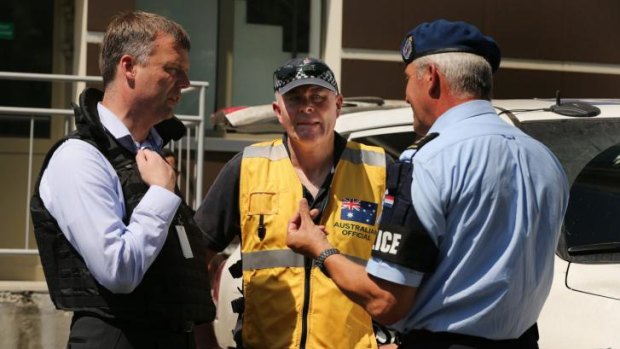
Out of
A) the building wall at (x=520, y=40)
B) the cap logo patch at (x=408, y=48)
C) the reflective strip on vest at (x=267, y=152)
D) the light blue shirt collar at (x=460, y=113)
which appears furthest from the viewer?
the building wall at (x=520, y=40)

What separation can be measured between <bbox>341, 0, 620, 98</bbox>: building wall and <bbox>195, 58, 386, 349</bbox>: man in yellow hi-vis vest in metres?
5.57

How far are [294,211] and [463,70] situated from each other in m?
1.02

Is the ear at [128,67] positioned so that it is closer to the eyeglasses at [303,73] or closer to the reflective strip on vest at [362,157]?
the eyeglasses at [303,73]

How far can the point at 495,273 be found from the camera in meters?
2.84

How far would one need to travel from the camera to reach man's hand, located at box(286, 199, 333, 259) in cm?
311

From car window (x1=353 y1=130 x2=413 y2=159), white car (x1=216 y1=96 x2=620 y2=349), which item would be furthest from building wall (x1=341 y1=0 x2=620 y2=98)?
car window (x1=353 y1=130 x2=413 y2=159)

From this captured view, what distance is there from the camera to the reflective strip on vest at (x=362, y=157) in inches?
155

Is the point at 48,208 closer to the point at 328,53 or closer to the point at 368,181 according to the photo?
the point at 368,181

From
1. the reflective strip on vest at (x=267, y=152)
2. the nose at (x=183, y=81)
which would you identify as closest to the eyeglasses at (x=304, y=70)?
the reflective strip on vest at (x=267, y=152)

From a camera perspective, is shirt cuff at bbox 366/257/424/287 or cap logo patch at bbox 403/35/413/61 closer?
shirt cuff at bbox 366/257/424/287

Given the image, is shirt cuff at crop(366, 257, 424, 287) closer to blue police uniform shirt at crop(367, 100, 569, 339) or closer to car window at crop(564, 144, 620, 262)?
blue police uniform shirt at crop(367, 100, 569, 339)

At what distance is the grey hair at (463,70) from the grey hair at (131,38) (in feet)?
2.86

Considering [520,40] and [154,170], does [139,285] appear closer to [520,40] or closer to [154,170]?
[154,170]

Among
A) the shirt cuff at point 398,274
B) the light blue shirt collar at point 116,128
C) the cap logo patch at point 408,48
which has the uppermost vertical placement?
the cap logo patch at point 408,48
